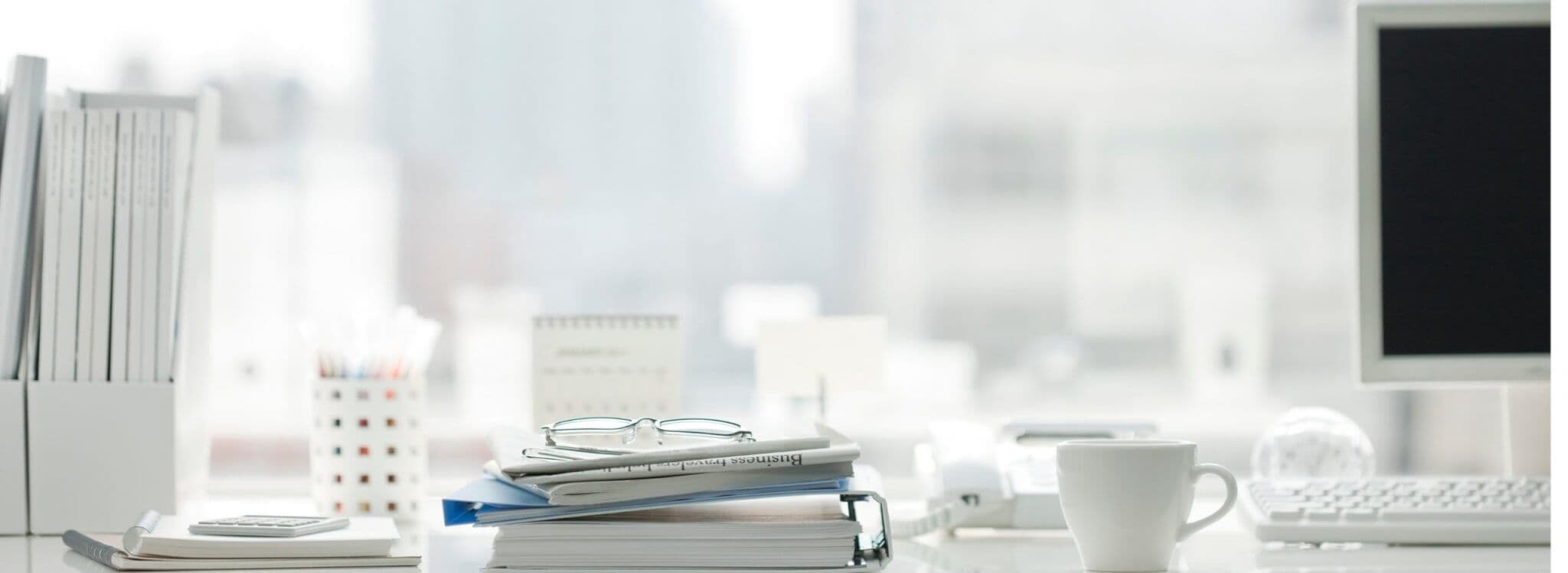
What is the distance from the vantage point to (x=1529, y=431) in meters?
1.21

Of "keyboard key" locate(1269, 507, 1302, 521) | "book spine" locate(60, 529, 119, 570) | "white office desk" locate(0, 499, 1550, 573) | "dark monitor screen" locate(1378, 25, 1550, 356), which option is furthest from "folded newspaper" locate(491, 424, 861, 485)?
"dark monitor screen" locate(1378, 25, 1550, 356)

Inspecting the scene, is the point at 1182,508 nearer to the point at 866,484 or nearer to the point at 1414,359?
the point at 866,484

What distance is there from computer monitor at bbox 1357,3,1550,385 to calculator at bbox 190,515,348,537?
0.82 meters

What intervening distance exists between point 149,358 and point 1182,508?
794mm

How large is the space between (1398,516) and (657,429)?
1.88 feet

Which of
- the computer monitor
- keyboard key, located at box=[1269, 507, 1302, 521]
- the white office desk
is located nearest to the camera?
the white office desk

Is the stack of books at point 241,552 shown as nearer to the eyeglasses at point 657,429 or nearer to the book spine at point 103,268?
the eyeglasses at point 657,429

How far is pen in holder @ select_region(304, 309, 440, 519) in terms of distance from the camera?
1102 millimetres

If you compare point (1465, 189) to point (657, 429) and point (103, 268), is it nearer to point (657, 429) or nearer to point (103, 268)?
point (657, 429)

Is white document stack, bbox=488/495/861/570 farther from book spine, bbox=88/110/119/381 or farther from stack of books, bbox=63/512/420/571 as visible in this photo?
book spine, bbox=88/110/119/381

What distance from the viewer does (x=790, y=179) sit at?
1.59 m

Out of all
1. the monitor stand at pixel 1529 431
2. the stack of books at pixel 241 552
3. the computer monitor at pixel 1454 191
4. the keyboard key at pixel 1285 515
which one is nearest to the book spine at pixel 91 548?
the stack of books at pixel 241 552

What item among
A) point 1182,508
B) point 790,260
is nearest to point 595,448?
point 1182,508

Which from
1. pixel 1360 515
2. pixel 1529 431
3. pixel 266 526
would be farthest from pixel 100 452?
pixel 1529 431
